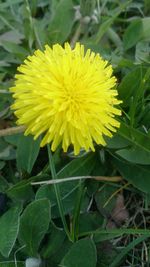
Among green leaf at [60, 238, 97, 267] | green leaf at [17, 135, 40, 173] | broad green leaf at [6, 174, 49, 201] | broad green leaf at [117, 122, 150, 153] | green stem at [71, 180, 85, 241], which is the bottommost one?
green leaf at [60, 238, 97, 267]

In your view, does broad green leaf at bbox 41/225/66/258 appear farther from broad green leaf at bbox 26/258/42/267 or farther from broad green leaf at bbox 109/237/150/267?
broad green leaf at bbox 109/237/150/267

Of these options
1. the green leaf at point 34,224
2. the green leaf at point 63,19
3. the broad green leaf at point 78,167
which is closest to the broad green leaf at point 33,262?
the green leaf at point 34,224

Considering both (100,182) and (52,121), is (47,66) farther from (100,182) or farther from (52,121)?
(100,182)

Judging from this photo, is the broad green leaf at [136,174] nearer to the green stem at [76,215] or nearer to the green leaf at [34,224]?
the green stem at [76,215]

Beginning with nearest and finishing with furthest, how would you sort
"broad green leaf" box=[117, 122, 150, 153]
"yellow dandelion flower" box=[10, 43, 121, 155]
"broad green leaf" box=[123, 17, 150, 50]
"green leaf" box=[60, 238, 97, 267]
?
"yellow dandelion flower" box=[10, 43, 121, 155], "green leaf" box=[60, 238, 97, 267], "broad green leaf" box=[117, 122, 150, 153], "broad green leaf" box=[123, 17, 150, 50]

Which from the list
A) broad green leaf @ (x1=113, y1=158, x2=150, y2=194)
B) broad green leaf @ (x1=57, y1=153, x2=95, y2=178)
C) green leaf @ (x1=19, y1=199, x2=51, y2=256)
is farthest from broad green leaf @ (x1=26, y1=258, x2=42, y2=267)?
broad green leaf @ (x1=113, y1=158, x2=150, y2=194)

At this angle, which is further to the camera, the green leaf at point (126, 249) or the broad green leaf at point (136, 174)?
the broad green leaf at point (136, 174)

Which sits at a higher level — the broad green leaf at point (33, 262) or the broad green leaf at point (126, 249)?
the broad green leaf at point (33, 262)
